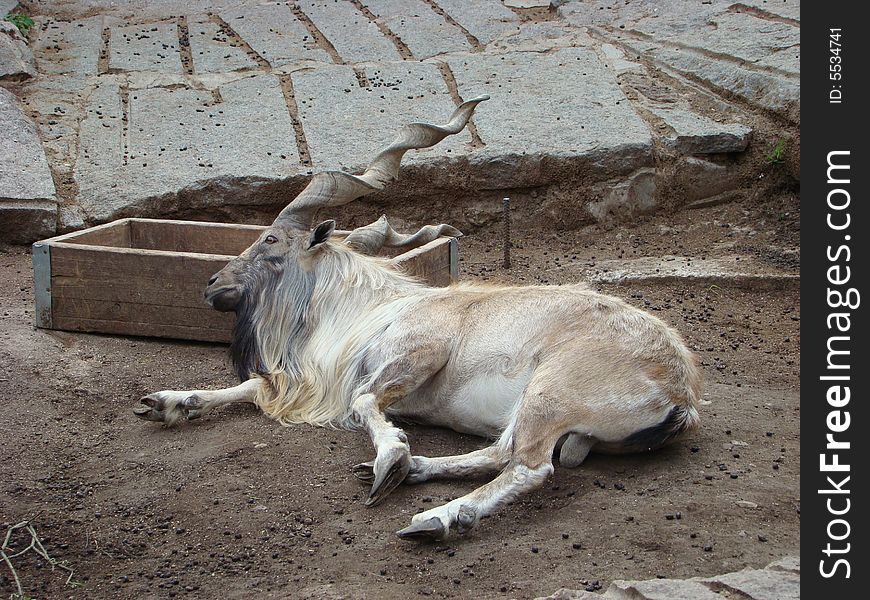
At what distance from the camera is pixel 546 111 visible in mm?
8641

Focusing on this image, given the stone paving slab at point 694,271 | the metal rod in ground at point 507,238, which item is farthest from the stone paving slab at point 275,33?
the stone paving slab at point 694,271

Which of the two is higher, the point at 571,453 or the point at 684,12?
the point at 684,12

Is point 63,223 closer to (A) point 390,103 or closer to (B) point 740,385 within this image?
(A) point 390,103

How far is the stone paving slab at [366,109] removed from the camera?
8.01 metres

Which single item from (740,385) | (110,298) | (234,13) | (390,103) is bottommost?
(740,385)

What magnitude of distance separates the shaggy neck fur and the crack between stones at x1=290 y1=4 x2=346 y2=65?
4.68 m

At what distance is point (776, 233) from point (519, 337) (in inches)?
156

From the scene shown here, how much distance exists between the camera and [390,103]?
8781 mm

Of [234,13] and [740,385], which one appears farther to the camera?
[234,13]

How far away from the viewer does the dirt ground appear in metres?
3.39

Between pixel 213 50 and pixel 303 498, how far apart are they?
263 inches

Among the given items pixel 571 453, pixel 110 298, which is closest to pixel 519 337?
pixel 571 453

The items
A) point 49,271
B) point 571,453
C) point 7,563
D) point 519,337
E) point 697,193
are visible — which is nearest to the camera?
point 7,563

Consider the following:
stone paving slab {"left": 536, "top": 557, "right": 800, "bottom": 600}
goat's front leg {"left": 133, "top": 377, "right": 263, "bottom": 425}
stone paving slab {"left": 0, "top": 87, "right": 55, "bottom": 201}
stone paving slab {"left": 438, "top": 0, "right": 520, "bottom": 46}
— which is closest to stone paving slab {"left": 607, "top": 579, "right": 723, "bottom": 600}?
stone paving slab {"left": 536, "top": 557, "right": 800, "bottom": 600}
